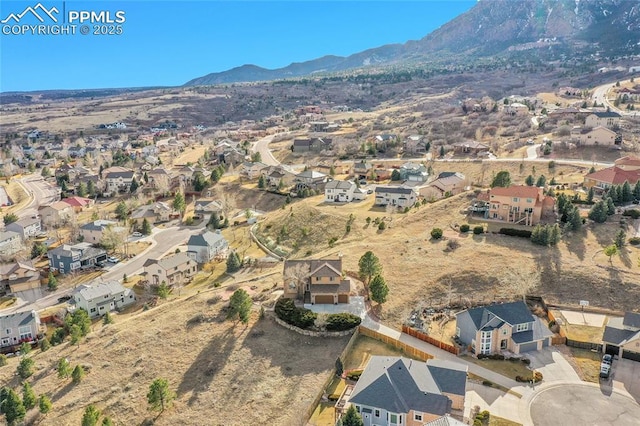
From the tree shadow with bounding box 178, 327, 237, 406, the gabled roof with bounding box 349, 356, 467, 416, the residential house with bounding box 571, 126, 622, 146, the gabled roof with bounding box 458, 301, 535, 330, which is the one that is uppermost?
the residential house with bounding box 571, 126, 622, 146

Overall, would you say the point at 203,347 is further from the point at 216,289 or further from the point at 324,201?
the point at 324,201

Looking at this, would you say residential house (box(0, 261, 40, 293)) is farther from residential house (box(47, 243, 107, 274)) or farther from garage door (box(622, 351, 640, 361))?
garage door (box(622, 351, 640, 361))

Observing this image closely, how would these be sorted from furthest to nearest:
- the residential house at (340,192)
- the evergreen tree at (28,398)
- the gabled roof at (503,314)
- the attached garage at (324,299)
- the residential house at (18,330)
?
the residential house at (340,192), the residential house at (18,330), the attached garage at (324,299), the gabled roof at (503,314), the evergreen tree at (28,398)

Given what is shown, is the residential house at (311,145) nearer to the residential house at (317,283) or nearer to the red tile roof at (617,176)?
the red tile roof at (617,176)

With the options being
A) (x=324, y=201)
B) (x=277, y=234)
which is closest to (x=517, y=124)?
(x=324, y=201)

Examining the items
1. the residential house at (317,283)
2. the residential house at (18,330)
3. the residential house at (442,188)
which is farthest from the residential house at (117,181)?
the residential house at (317,283)

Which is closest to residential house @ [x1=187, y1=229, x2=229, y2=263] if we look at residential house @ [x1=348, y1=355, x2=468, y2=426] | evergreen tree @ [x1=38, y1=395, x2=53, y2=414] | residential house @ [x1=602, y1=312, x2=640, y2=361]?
Answer: evergreen tree @ [x1=38, y1=395, x2=53, y2=414]
